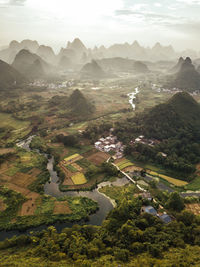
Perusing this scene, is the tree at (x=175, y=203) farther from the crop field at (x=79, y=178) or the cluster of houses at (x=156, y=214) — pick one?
the crop field at (x=79, y=178)

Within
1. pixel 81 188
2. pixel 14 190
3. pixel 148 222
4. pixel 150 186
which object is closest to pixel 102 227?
pixel 148 222

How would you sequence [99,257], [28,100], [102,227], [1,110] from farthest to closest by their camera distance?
[28,100], [1,110], [102,227], [99,257]

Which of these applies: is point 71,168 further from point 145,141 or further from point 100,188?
point 145,141

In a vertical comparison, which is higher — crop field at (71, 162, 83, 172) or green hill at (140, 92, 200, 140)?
green hill at (140, 92, 200, 140)

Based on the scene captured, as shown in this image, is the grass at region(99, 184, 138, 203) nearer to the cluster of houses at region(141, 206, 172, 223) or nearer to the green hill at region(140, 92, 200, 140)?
the cluster of houses at region(141, 206, 172, 223)

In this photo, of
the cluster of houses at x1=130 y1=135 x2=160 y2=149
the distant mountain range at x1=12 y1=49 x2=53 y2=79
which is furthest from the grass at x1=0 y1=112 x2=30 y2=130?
the distant mountain range at x1=12 y1=49 x2=53 y2=79

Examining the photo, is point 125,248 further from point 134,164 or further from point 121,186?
point 134,164

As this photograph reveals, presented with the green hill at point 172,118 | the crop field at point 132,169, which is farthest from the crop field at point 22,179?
the green hill at point 172,118
